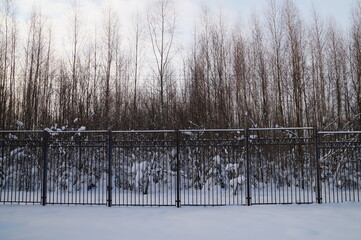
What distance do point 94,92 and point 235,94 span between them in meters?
8.28

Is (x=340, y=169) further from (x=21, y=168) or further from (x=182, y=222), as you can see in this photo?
(x=21, y=168)

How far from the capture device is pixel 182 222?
236 inches

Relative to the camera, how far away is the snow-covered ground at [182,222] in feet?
16.7

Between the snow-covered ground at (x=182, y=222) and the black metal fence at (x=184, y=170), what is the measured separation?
47 cm

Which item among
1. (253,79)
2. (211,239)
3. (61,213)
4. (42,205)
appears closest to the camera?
(211,239)

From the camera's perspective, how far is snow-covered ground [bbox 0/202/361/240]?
16.7 feet

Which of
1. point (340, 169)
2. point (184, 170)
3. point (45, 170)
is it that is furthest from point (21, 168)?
point (340, 169)

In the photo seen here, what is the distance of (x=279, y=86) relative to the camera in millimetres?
13250

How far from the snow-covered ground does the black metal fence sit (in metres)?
0.47

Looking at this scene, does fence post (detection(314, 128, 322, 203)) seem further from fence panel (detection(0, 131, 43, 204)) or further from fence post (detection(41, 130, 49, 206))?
fence panel (detection(0, 131, 43, 204))

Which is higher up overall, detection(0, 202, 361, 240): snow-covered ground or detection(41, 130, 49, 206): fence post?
detection(41, 130, 49, 206): fence post

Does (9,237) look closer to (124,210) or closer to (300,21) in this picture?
(124,210)

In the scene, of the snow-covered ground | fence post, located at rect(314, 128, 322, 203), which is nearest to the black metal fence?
fence post, located at rect(314, 128, 322, 203)

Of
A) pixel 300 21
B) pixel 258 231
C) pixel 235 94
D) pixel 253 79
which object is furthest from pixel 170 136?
pixel 300 21
